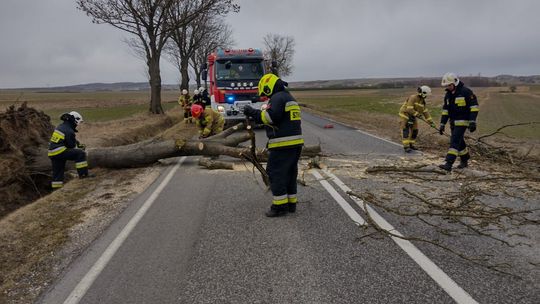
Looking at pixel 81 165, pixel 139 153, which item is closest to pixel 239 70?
pixel 139 153

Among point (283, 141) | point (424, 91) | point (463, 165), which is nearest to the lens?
point (283, 141)

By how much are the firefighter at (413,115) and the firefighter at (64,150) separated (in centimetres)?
784

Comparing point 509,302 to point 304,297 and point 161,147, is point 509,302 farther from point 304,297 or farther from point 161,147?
point 161,147

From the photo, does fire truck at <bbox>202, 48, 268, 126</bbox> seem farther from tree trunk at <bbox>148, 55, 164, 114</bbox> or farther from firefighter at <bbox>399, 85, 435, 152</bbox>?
tree trunk at <bbox>148, 55, 164, 114</bbox>

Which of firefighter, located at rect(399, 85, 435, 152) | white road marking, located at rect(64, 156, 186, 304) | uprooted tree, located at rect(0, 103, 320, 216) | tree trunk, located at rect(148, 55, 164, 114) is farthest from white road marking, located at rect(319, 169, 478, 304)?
tree trunk, located at rect(148, 55, 164, 114)

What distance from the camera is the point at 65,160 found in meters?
8.46

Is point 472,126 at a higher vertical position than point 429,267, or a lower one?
higher

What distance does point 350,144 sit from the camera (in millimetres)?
12039

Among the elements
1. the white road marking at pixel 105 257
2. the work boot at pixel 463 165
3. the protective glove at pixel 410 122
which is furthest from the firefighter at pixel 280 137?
the protective glove at pixel 410 122

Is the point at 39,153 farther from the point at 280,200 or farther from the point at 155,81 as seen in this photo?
the point at 155,81

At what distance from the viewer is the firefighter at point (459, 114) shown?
8.29 metres

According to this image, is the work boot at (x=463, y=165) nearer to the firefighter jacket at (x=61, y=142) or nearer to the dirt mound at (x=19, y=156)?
the firefighter jacket at (x=61, y=142)

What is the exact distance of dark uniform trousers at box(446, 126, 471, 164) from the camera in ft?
26.9

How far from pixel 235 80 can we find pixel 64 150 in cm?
841
